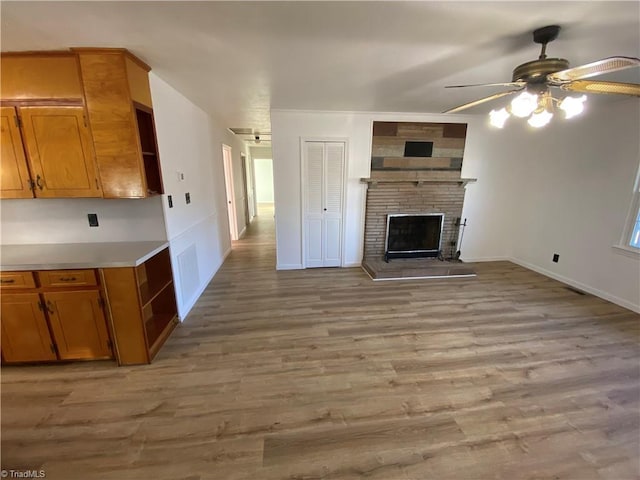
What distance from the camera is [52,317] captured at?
210 centimetres

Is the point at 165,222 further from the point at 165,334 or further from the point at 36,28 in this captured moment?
the point at 36,28

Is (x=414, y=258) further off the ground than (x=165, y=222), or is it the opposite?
(x=165, y=222)

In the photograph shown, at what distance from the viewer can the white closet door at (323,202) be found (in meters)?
4.08

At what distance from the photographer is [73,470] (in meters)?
1.47

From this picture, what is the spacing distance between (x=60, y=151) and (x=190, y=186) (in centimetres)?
A: 124

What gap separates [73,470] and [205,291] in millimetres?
2277

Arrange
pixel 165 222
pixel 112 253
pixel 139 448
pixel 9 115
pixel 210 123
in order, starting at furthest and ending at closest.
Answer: pixel 210 123 → pixel 165 222 → pixel 112 253 → pixel 9 115 → pixel 139 448

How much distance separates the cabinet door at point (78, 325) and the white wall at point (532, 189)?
2551 millimetres

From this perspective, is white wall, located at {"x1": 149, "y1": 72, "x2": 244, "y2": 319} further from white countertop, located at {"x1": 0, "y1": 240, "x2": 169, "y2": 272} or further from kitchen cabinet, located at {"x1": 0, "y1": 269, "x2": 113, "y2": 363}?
kitchen cabinet, located at {"x1": 0, "y1": 269, "x2": 113, "y2": 363}

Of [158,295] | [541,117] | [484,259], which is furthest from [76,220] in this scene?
[484,259]

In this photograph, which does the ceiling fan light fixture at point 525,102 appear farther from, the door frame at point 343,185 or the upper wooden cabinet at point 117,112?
the upper wooden cabinet at point 117,112

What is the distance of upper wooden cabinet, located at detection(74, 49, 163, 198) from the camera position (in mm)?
1952

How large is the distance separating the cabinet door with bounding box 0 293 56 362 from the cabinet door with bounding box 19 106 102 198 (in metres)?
0.84

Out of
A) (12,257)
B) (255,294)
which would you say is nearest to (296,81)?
(255,294)
